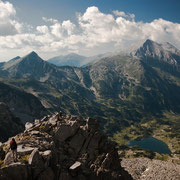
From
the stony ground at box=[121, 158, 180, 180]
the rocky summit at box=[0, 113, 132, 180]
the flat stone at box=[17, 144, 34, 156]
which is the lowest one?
the stony ground at box=[121, 158, 180, 180]

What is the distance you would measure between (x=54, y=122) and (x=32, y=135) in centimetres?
1046

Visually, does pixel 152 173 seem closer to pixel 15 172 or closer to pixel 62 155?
pixel 62 155

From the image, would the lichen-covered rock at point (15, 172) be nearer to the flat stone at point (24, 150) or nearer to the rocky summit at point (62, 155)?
the rocky summit at point (62, 155)

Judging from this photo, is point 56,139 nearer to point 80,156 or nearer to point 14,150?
point 80,156

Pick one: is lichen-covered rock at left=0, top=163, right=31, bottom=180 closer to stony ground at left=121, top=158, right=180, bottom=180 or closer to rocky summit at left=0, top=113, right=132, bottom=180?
rocky summit at left=0, top=113, right=132, bottom=180

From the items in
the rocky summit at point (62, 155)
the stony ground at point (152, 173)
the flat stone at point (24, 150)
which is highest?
the flat stone at point (24, 150)

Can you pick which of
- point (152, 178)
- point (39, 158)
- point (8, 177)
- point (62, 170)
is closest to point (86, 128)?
point (62, 170)

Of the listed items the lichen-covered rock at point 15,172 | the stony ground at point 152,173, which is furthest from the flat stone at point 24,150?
the stony ground at point 152,173

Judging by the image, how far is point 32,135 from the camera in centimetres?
4616

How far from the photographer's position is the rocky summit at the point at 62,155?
31703mm

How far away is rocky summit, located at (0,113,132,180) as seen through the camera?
31703mm

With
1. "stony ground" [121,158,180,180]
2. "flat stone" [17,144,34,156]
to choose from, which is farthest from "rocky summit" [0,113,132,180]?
"stony ground" [121,158,180,180]

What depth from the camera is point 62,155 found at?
139 ft

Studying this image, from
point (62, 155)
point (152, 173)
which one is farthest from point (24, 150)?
point (152, 173)
